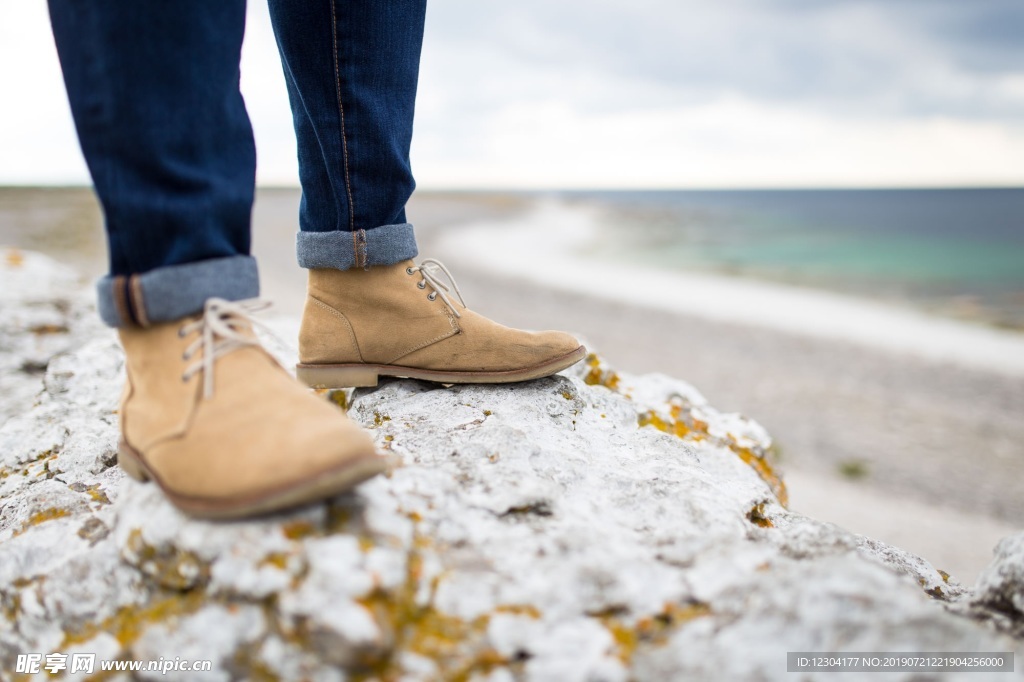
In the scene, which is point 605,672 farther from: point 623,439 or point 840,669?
point 623,439

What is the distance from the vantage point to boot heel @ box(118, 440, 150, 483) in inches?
49.3

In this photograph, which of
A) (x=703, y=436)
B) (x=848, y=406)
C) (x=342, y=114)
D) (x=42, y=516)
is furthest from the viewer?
(x=848, y=406)

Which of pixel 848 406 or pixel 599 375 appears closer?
pixel 599 375

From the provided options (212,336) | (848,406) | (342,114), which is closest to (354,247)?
(342,114)

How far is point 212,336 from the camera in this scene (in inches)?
48.2

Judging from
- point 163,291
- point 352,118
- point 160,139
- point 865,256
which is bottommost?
point 865,256

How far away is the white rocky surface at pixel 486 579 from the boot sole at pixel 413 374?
0.63 feet

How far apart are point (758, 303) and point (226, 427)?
1346cm

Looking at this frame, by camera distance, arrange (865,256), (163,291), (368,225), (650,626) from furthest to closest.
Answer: (865,256) < (368,225) < (163,291) < (650,626)

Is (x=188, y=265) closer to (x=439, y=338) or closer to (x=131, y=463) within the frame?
(x=131, y=463)

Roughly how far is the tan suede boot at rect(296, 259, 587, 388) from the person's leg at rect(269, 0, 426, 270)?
8cm

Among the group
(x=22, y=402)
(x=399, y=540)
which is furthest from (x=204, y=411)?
(x=22, y=402)

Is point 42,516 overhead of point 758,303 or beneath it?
overhead

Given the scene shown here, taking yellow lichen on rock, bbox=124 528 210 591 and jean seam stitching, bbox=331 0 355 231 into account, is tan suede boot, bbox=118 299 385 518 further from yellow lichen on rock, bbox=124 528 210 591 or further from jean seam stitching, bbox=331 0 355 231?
jean seam stitching, bbox=331 0 355 231
